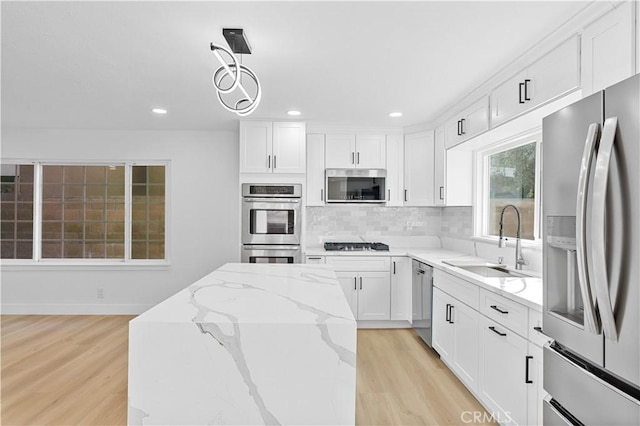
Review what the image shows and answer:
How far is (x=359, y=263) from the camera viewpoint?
3.99 meters

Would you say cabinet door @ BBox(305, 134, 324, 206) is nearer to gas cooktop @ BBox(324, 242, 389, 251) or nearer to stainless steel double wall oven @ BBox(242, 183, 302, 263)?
stainless steel double wall oven @ BBox(242, 183, 302, 263)

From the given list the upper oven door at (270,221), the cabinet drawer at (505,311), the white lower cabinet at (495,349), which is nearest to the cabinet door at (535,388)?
the white lower cabinet at (495,349)

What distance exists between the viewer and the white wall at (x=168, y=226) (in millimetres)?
4539

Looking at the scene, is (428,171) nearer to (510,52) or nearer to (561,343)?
(510,52)

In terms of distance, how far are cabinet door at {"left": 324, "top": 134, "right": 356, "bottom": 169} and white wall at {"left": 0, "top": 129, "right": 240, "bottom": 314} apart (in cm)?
126

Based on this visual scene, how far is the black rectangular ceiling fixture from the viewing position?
2012mm

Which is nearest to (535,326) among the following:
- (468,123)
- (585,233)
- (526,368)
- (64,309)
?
(526,368)

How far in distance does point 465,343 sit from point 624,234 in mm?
1833

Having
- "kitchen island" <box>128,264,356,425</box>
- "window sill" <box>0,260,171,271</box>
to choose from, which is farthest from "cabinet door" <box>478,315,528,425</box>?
"window sill" <box>0,260,171,271</box>

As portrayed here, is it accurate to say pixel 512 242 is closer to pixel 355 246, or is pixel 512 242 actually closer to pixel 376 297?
pixel 376 297

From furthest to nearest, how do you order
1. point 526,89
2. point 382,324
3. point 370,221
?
point 370,221 < point 382,324 < point 526,89

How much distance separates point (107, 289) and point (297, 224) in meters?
2.72

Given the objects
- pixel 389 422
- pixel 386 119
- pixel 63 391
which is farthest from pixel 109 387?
pixel 386 119

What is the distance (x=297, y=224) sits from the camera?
4000 mm
